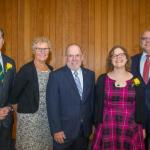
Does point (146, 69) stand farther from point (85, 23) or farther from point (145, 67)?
point (85, 23)

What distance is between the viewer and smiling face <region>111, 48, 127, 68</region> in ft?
9.84

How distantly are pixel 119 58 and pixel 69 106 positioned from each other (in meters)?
0.68

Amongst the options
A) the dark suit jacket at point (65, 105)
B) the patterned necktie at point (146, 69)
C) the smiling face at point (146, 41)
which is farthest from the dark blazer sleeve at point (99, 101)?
the smiling face at point (146, 41)

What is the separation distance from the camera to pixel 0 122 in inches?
123

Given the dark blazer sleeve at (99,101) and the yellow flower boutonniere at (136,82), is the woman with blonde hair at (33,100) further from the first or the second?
the yellow flower boutonniere at (136,82)

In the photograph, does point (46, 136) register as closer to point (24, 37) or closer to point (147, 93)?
point (147, 93)

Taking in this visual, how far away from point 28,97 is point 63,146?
2.04 ft

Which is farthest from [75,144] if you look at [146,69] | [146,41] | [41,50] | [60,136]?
[146,41]

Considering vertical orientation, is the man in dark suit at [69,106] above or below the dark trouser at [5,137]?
above

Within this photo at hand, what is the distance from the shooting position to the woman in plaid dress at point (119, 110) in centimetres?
290

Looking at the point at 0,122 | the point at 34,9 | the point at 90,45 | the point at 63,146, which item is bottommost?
the point at 63,146

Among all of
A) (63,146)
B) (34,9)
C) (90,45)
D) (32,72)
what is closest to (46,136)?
(63,146)

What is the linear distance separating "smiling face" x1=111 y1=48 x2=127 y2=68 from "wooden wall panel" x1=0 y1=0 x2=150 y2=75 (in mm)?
1626

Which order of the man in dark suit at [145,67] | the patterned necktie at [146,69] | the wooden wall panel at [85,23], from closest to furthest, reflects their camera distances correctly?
1. the man in dark suit at [145,67]
2. the patterned necktie at [146,69]
3. the wooden wall panel at [85,23]
